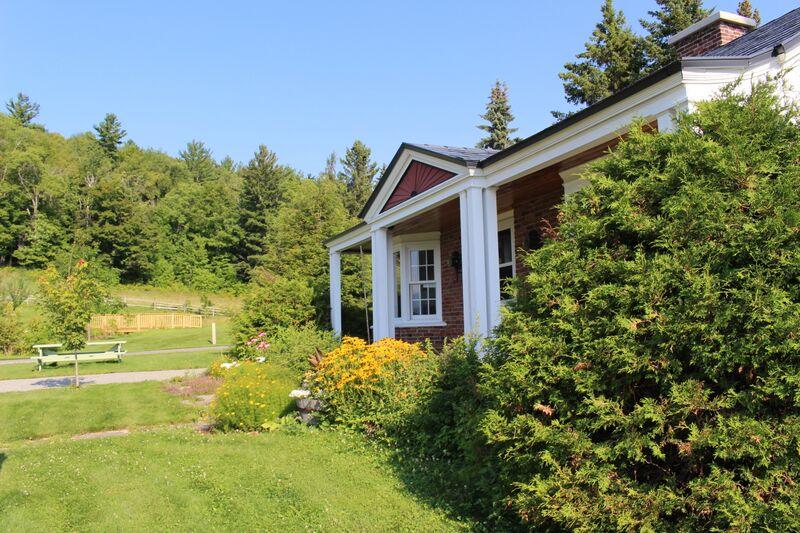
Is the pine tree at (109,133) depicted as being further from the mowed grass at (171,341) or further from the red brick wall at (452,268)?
the red brick wall at (452,268)

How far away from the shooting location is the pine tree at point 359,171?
54.2 metres

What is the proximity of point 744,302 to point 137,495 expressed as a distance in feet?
15.3

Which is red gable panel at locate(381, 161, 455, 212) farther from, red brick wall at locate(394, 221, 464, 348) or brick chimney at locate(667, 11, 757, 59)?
brick chimney at locate(667, 11, 757, 59)

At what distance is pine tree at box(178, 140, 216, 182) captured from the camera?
74875 mm

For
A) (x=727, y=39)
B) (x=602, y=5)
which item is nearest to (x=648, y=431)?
(x=727, y=39)

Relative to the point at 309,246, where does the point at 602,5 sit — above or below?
above

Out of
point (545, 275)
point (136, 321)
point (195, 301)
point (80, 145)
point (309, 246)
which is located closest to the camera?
point (545, 275)

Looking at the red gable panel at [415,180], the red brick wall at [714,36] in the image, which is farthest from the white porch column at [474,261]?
the red brick wall at [714,36]

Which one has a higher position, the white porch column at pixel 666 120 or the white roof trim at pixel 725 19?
the white roof trim at pixel 725 19

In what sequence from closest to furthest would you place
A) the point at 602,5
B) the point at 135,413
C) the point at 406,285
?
the point at 135,413 < the point at 406,285 < the point at 602,5

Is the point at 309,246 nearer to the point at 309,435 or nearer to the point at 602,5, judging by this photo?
the point at 309,435

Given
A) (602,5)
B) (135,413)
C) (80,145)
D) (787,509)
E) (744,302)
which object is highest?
(80,145)

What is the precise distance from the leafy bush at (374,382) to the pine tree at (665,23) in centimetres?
2697

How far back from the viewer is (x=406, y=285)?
1295 centimetres
